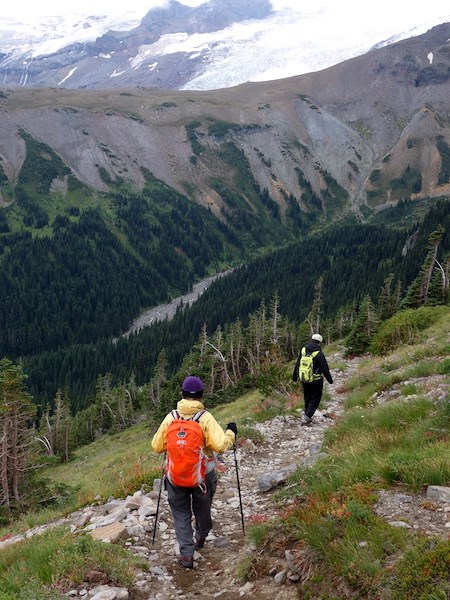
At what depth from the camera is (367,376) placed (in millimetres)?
20906

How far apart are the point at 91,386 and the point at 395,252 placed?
116965 millimetres

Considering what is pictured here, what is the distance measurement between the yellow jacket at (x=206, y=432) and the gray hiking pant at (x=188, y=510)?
71 centimetres

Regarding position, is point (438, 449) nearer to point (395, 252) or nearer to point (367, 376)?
point (367, 376)

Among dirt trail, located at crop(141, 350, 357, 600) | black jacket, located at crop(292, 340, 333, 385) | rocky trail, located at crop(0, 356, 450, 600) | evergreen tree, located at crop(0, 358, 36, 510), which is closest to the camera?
rocky trail, located at crop(0, 356, 450, 600)

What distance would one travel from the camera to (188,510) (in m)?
8.58

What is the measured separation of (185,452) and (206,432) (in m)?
0.53

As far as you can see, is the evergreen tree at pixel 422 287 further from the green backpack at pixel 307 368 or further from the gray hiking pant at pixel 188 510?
the gray hiking pant at pixel 188 510

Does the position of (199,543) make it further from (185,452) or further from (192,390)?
(192,390)

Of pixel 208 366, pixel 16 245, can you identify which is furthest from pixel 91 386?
pixel 16 245

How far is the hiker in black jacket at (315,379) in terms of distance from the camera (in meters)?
16.4

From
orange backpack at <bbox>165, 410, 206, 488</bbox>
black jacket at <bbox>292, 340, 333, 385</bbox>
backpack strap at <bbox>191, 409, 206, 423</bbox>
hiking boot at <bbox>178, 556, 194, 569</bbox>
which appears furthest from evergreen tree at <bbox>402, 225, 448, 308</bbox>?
hiking boot at <bbox>178, 556, 194, 569</bbox>

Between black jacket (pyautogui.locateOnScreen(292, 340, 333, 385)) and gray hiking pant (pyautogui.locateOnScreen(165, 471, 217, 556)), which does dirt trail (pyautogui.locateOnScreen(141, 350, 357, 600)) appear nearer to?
gray hiking pant (pyautogui.locateOnScreen(165, 471, 217, 556))

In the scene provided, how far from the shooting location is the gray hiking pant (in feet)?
27.3

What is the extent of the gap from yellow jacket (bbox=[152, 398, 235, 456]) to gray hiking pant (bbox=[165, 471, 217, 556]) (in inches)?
28.1
